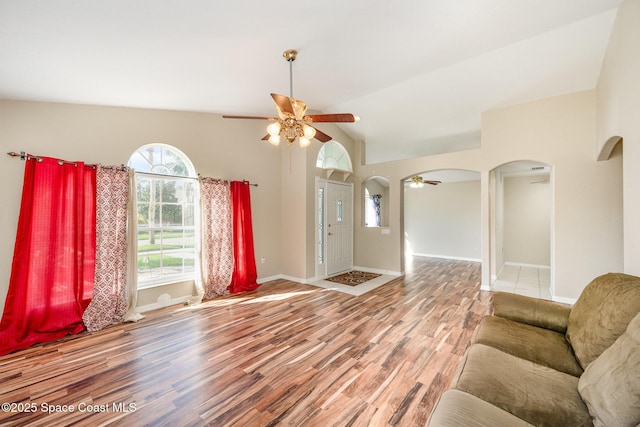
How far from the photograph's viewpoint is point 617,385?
3.46 feet

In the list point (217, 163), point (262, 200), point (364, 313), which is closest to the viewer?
point (364, 313)

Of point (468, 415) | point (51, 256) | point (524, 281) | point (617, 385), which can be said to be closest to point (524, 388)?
point (617, 385)

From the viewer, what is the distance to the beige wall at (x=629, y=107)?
2074mm

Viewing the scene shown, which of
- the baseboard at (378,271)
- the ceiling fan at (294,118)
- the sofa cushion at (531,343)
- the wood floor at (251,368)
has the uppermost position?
the ceiling fan at (294,118)

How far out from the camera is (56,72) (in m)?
2.39

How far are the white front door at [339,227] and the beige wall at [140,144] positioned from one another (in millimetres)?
1074

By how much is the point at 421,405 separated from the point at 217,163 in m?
4.32

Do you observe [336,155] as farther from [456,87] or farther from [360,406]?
[360,406]

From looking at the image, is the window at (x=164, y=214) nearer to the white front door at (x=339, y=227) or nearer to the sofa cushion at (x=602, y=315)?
the white front door at (x=339, y=227)

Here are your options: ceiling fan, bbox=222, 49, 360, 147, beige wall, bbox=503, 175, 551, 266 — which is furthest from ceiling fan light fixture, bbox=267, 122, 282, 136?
beige wall, bbox=503, 175, 551, 266

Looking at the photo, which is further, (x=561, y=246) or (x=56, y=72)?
(x=561, y=246)

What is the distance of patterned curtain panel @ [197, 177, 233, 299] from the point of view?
166 inches

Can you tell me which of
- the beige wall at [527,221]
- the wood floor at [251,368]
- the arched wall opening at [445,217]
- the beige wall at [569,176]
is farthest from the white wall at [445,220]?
the wood floor at [251,368]

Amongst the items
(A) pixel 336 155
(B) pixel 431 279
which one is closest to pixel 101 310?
(A) pixel 336 155
